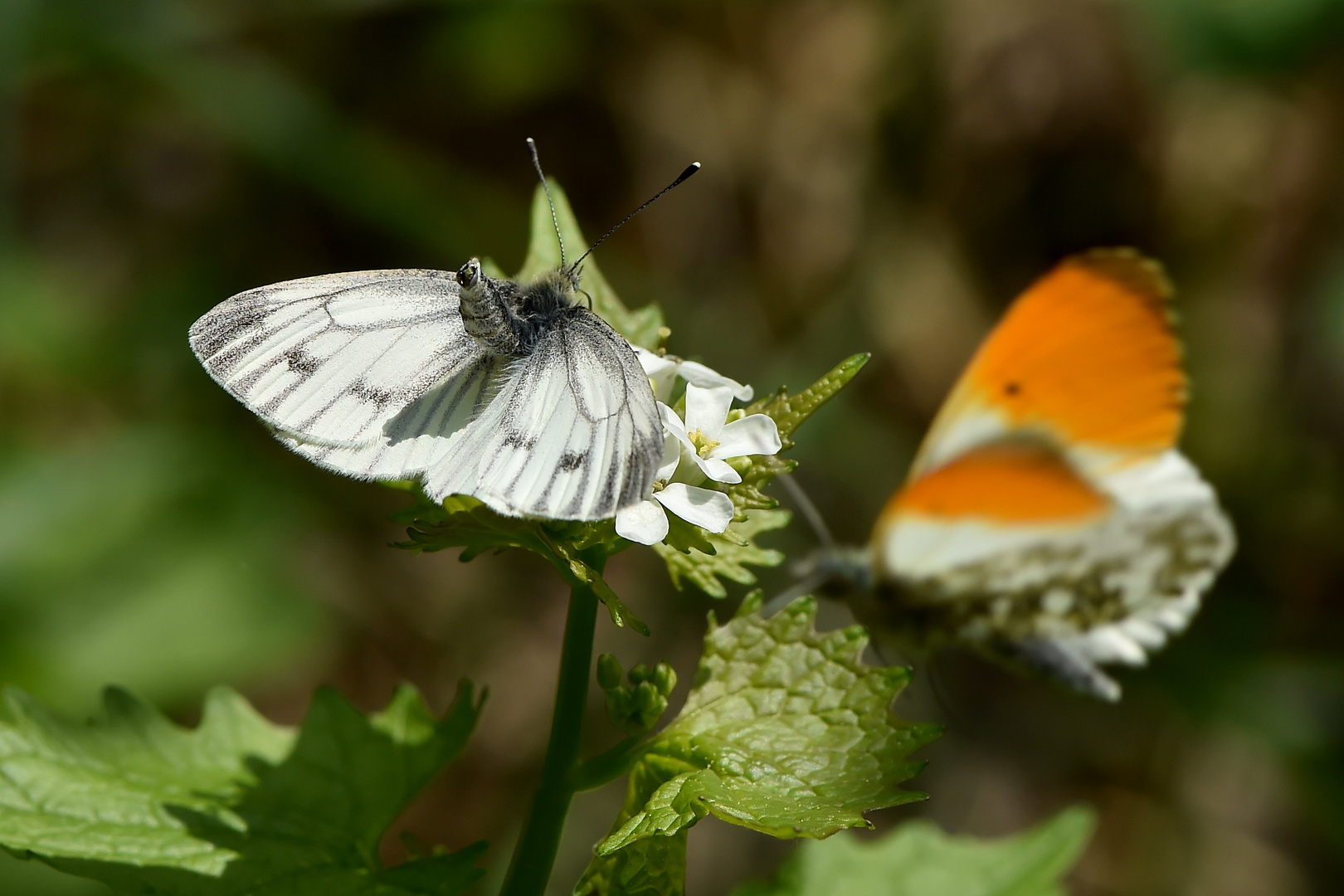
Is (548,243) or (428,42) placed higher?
(428,42)

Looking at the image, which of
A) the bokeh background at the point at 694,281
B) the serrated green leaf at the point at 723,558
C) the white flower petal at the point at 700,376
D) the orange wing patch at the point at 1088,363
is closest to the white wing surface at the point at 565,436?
the white flower petal at the point at 700,376

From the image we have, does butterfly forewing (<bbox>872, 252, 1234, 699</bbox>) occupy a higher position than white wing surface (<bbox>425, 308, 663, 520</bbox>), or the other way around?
white wing surface (<bbox>425, 308, 663, 520</bbox>)

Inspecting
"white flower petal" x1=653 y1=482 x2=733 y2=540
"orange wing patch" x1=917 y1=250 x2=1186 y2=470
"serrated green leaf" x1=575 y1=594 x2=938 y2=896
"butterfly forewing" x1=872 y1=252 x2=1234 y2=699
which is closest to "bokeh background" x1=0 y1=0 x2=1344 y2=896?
"butterfly forewing" x1=872 y1=252 x2=1234 y2=699

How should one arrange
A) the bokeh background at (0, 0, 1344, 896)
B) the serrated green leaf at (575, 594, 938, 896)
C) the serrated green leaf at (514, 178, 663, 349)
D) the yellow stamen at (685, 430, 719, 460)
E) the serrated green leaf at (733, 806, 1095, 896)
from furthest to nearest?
the bokeh background at (0, 0, 1344, 896)
the serrated green leaf at (514, 178, 663, 349)
the serrated green leaf at (733, 806, 1095, 896)
the yellow stamen at (685, 430, 719, 460)
the serrated green leaf at (575, 594, 938, 896)

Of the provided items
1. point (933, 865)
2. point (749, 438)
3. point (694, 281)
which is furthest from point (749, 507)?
point (694, 281)

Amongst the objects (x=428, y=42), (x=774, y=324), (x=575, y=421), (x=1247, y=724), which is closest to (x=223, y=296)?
(x=428, y=42)

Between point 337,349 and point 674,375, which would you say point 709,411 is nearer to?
point 674,375

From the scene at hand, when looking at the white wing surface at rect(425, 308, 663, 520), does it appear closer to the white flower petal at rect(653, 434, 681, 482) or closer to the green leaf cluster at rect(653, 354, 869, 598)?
the white flower petal at rect(653, 434, 681, 482)

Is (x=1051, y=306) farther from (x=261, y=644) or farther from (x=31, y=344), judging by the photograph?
(x=31, y=344)
